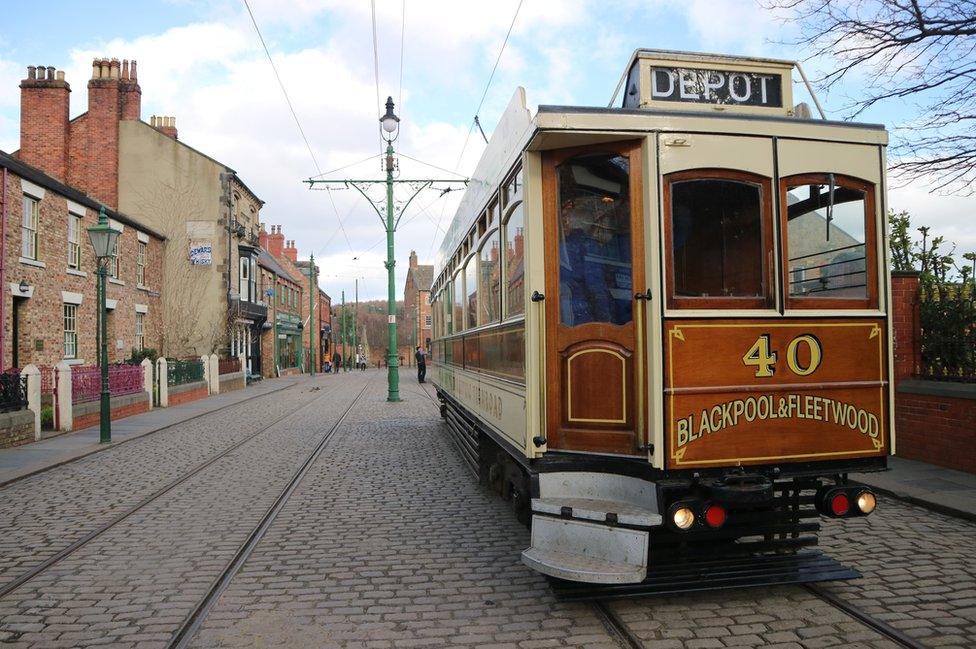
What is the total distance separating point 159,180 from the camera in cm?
2872

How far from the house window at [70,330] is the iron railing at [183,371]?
240 centimetres

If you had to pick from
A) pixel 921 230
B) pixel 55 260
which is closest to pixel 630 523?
pixel 921 230

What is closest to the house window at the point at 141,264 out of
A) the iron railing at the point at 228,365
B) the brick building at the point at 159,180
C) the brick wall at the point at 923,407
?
the brick building at the point at 159,180

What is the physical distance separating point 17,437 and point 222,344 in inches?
727

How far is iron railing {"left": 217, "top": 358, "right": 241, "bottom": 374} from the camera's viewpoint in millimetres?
28011

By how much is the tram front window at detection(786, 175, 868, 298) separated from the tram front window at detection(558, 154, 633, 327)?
1.06 metres

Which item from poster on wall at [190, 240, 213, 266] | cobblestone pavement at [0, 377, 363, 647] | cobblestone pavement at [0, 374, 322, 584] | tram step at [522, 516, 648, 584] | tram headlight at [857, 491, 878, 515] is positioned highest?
poster on wall at [190, 240, 213, 266]

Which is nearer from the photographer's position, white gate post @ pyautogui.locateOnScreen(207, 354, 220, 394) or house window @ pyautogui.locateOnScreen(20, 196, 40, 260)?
house window @ pyautogui.locateOnScreen(20, 196, 40, 260)

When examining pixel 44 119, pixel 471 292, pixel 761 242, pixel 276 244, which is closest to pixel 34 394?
A: pixel 471 292

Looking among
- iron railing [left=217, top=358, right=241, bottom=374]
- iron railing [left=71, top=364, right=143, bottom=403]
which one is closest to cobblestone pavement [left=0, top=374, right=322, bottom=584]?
iron railing [left=71, top=364, right=143, bottom=403]

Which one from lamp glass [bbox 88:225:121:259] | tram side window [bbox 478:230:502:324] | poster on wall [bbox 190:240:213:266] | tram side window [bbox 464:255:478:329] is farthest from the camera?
poster on wall [bbox 190:240:213:266]

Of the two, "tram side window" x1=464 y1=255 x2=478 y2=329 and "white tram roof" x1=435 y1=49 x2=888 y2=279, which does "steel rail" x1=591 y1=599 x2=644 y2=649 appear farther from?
"tram side window" x1=464 y1=255 x2=478 y2=329

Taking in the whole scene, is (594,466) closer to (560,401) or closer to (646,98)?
(560,401)

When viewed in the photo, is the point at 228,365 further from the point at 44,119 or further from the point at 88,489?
the point at 88,489
